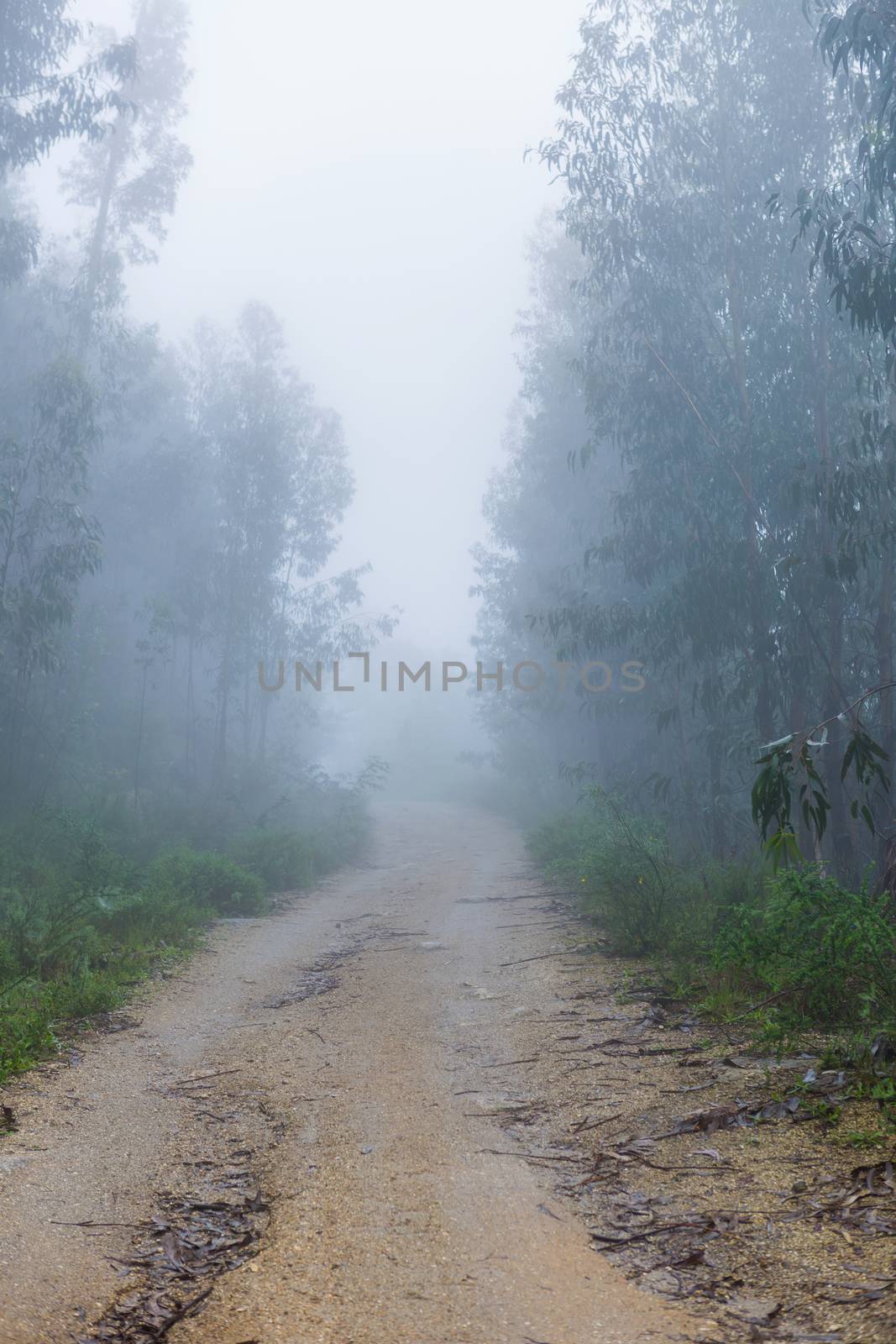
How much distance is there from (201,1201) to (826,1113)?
2.42 metres

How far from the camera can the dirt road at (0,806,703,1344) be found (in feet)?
8.73

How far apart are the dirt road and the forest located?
0.24 feet

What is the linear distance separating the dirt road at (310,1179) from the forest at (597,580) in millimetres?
74

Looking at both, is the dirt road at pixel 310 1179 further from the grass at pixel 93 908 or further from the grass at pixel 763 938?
the grass at pixel 763 938

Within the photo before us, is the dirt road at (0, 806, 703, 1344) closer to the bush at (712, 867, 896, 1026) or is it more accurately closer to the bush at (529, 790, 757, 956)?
the bush at (529, 790, 757, 956)

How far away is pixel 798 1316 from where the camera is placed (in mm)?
2586

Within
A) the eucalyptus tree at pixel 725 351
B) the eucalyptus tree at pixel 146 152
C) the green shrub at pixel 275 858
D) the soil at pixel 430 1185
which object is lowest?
the green shrub at pixel 275 858

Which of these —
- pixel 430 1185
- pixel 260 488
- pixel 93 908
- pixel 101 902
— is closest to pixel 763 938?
pixel 430 1185

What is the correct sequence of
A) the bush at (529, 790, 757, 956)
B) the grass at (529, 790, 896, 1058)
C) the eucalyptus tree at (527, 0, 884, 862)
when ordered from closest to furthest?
the grass at (529, 790, 896, 1058) → the bush at (529, 790, 757, 956) → the eucalyptus tree at (527, 0, 884, 862)

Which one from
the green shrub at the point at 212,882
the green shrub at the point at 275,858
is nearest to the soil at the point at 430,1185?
the green shrub at the point at 212,882

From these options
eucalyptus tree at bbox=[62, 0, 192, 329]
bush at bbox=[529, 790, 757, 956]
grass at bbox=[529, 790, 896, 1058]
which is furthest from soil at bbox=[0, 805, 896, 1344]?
eucalyptus tree at bbox=[62, 0, 192, 329]

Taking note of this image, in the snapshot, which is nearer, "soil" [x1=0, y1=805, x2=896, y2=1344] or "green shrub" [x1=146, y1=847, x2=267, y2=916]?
"soil" [x1=0, y1=805, x2=896, y2=1344]

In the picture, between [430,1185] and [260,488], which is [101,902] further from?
[260,488]

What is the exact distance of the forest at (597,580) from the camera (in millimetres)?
5758
